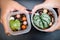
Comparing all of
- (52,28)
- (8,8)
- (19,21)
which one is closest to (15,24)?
(19,21)

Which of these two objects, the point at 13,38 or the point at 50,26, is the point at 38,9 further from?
the point at 13,38

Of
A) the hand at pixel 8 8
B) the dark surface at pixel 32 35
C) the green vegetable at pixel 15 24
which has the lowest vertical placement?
the dark surface at pixel 32 35

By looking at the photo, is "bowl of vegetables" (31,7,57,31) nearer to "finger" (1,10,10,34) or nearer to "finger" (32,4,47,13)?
"finger" (32,4,47,13)

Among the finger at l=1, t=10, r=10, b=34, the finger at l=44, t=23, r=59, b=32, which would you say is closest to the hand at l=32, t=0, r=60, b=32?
the finger at l=44, t=23, r=59, b=32

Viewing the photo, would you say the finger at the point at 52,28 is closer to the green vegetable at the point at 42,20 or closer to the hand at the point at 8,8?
the green vegetable at the point at 42,20

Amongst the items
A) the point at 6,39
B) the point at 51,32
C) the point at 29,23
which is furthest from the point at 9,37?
the point at 51,32

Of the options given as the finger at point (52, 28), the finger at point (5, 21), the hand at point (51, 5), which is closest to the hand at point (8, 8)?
the finger at point (5, 21)

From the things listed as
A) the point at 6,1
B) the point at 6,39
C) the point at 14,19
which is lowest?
the point at 6,39

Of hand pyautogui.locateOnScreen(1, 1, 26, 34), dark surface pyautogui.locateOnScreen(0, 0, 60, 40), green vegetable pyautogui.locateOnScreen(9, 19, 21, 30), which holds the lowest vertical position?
dark surface pyautogui.locateOnScreen(0, 0, 60, 40)
